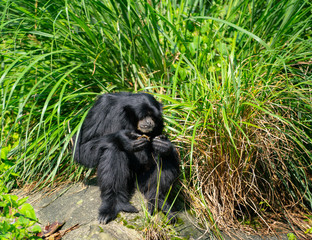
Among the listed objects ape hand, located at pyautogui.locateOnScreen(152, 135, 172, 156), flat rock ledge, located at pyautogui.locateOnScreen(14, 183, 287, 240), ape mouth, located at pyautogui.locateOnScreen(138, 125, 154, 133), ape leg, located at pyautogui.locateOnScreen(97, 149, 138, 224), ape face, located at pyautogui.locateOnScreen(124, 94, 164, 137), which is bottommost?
flat rock ledge, located at pyautogui.locateOnScreen(14, 183, 287, 240)

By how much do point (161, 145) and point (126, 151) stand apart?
15.0 inches

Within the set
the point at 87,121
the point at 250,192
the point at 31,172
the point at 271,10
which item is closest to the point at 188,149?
the point at 250,192

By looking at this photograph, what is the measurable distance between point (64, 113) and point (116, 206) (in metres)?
1.65

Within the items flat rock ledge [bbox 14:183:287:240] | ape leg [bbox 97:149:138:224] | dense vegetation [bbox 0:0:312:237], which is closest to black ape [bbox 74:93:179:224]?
ape leg [bbox 97:149:138:224]

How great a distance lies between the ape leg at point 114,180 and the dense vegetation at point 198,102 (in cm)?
56

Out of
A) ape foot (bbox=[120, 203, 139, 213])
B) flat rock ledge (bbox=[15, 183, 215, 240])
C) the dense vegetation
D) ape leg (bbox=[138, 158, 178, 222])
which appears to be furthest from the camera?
the dense vegetation

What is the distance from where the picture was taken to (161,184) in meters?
3.47

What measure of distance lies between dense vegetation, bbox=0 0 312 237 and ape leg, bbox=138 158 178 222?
20 cm

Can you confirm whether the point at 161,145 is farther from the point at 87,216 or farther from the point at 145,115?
the point at 87,216

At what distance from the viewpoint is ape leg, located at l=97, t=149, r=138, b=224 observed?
11.0 feet

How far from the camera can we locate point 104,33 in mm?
4695

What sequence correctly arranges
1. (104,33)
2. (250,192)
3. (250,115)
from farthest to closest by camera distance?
(104,33) < (250,192) < (250,115)

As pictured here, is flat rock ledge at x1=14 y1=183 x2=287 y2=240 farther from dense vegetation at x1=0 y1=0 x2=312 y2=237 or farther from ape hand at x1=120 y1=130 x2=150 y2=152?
ape hand at x1=120 y1=130 x2=150 y2=152

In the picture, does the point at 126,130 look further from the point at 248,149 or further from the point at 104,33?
the point at 104,33
